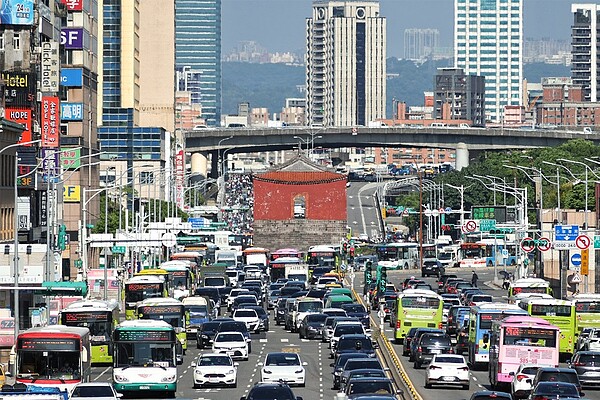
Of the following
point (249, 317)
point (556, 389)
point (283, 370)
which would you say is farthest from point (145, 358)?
point (249, 317)

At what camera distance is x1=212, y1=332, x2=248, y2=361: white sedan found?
2741 inches

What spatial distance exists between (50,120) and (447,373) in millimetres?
56657

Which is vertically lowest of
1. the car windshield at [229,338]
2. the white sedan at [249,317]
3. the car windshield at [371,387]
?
the white sedan at [249,317]

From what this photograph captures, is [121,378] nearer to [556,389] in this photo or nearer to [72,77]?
[556,389]

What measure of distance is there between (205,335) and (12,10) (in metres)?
33.5

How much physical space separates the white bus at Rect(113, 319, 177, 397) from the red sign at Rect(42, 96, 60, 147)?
50.5 m

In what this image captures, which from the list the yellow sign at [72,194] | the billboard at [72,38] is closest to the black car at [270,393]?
the billboard at [72,38]

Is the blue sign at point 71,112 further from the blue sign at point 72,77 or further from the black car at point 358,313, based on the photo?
the black car at point 358,313

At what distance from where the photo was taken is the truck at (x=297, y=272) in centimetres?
12319

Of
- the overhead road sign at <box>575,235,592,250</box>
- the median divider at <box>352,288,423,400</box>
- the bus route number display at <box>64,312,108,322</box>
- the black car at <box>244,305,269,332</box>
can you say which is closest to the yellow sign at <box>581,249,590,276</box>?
the overhead road sign at <box>575,235,592,250</box>

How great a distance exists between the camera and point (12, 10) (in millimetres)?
103250

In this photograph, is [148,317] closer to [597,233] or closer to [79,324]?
[79,324]

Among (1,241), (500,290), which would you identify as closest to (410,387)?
(1,241)

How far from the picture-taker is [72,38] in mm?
127875
